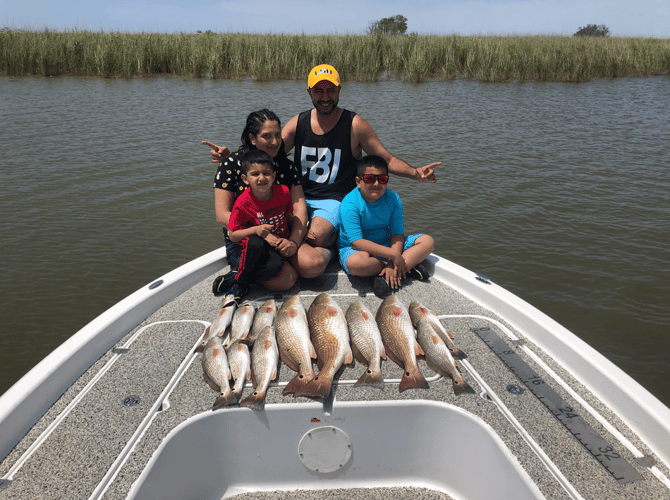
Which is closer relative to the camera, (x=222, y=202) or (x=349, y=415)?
(x=349, y=415)

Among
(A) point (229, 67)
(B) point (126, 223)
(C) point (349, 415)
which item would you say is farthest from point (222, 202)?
(A) point (229, 67)

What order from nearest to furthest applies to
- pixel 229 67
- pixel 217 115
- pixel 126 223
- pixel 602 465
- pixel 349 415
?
pixel 602 465 → pixel 349 415 → pixel 126 223 → pixel 217 115 → pixel 229 67

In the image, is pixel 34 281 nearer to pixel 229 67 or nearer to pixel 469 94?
pixel 469 94

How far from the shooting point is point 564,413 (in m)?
2.12

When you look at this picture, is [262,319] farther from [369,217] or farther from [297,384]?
[369,217]

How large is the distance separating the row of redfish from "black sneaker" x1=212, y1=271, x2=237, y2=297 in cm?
26

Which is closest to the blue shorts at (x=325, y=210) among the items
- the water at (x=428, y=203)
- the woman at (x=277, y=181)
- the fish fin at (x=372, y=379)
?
the woman at (x=277, y=181)

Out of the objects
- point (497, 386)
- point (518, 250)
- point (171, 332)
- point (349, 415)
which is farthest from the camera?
point (518, 250)

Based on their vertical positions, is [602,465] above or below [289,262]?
below

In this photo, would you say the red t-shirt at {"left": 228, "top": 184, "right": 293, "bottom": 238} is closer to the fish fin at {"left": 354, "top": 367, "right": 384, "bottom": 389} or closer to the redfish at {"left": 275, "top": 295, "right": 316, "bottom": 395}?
the redfish at {"left": 275, "top": 295, "right": 316, "bottom": 395}

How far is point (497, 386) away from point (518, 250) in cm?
414

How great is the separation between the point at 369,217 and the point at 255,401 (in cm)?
170

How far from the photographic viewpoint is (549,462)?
6.09ft

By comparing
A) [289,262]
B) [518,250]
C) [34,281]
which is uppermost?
[289,262]
